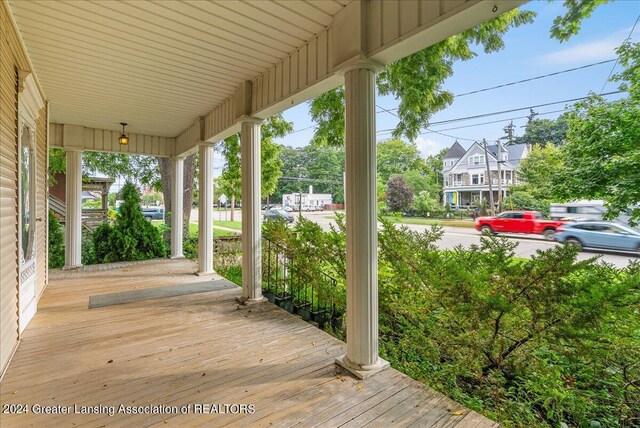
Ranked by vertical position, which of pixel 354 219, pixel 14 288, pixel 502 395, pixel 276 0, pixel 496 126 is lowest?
pixel 502 395

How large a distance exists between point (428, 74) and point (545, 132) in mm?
1997

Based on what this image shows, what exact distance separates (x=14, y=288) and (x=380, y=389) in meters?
3.38

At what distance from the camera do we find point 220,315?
3656mm

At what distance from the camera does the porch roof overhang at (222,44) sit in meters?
2.09

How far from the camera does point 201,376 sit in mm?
2375

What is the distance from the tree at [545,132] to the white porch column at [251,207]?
9.74 feet

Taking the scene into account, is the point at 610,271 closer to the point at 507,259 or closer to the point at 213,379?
the point at 507,259

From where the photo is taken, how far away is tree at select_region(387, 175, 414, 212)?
347 cm

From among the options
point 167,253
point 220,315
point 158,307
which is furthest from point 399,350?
point 167,253

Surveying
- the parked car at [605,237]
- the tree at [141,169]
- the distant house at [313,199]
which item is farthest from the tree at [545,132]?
the tree at [141,169]

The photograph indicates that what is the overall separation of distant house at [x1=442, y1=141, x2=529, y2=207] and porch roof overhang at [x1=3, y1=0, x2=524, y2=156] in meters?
1.41

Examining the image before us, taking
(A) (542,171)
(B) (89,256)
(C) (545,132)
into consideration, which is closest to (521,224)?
(A) (542,171)

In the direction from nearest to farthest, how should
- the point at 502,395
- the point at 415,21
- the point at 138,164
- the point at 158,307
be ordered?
the point at 415,21, the point at 502,395, the point at 158,307, the point at 138,164

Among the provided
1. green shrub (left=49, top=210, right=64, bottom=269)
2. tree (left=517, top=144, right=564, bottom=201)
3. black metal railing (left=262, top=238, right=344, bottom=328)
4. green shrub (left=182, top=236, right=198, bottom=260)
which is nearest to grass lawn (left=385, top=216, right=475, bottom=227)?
tree (left=517, top=144, right=564, bottom=201)
